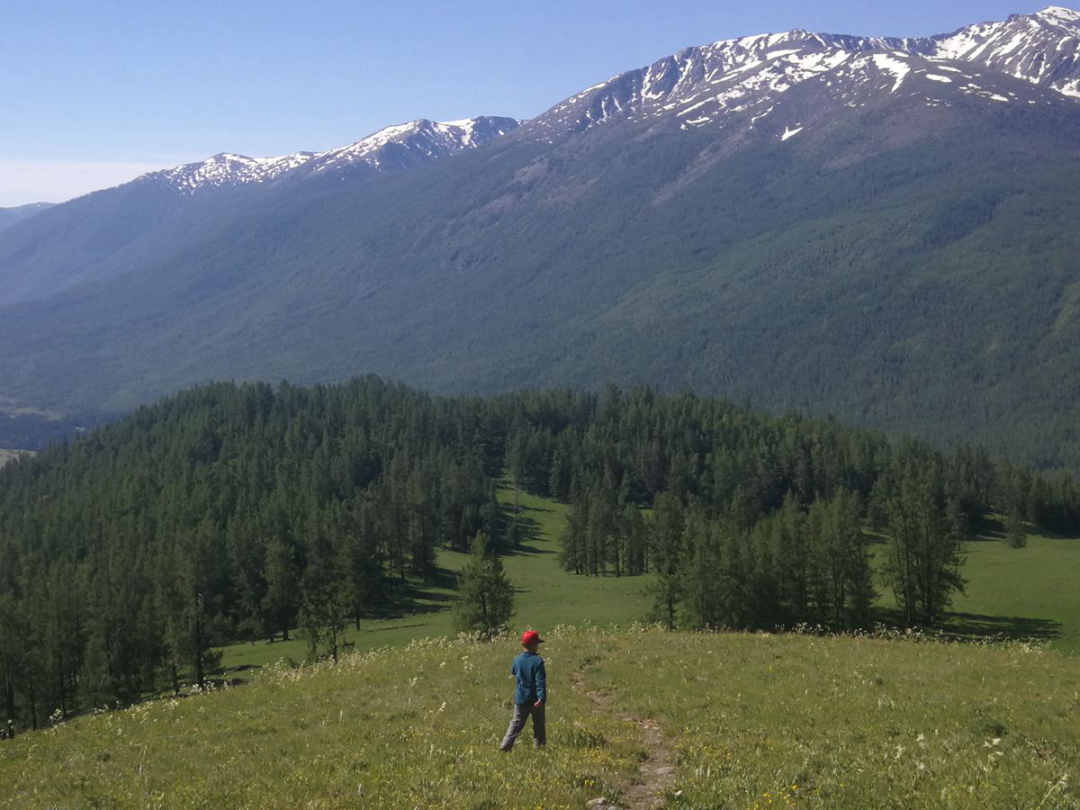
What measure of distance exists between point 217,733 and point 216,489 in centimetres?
13012

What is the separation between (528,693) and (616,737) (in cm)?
298

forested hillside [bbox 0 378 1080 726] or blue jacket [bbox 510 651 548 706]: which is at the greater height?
blue jacket [bbox 510 651 548 706]

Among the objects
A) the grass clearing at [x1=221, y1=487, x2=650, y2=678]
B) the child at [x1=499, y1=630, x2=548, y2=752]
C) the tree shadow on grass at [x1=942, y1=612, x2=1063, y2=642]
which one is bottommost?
the grass clearing at [x1=221, y1=487, x2=650, y2=678]

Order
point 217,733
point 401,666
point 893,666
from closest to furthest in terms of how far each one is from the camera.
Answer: point 217,733, point 893,666, point 401,666

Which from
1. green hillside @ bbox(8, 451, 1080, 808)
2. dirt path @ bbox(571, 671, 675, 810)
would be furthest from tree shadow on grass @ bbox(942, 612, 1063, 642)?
dirt path @ bbox(571, 671, 675, 810)

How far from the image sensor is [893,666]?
2981 cm

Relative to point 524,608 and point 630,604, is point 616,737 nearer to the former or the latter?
point 630,604

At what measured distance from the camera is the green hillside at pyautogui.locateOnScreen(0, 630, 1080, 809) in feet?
55.9

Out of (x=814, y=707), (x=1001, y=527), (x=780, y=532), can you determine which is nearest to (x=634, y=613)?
(x=780, y=532)

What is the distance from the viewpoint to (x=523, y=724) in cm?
2023

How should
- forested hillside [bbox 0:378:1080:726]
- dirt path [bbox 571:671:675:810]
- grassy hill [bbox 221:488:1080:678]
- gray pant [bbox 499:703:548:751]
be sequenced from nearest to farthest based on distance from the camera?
dirt path [bbox 571:671:675:810] → gray pant [bbox 499:703:548:751] → forested hillside [bbox 0:378:1080:726] → grassy hill [bbox 221:488:1080:678]

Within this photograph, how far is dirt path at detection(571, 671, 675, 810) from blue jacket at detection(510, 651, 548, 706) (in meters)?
2.73

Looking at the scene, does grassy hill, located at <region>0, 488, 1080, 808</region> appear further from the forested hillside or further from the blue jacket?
the forested hillside

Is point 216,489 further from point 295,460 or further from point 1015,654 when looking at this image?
point 1015,654
